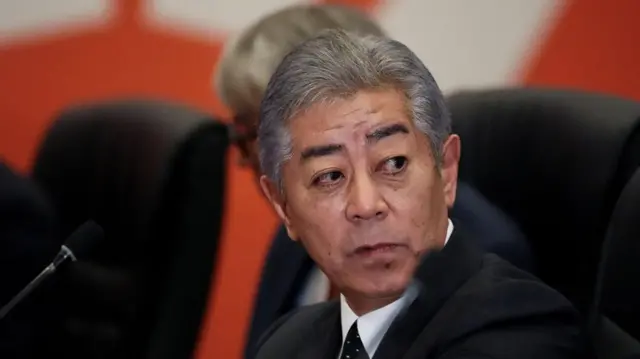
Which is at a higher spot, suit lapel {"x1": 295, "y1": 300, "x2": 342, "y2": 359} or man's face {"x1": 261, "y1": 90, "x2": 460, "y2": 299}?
man's face {"x1": 261, "y1": 90, "x2": 460, "y2": 299}

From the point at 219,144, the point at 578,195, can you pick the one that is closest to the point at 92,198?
the point at 219,144

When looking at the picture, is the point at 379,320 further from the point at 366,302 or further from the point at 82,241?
the point at 82,241

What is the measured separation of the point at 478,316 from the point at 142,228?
41.3 inches

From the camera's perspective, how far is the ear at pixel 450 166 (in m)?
1.14

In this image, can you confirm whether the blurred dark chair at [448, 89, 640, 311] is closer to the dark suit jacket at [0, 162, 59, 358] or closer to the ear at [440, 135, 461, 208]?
the ear at [440, 135, 461, 208]

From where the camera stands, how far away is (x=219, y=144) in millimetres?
1898

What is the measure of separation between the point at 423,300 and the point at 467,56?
59.0 inches

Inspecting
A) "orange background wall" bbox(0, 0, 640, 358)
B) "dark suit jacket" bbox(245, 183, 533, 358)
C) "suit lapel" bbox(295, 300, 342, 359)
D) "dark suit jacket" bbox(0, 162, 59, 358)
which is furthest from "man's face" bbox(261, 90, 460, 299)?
"orange background wall" bbox(0, 0, 640, 358)

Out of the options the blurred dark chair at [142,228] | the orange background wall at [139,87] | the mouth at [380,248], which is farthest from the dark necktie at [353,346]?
the orange background wall at [139,87]

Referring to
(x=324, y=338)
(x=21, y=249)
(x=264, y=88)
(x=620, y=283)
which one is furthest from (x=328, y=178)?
(x=21, y=249)

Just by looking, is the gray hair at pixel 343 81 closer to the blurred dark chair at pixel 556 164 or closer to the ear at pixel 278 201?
the ear at pixel 278 201

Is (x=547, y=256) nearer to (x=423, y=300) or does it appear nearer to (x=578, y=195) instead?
(x=578, y=195)

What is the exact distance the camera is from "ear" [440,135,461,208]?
3.75 ft

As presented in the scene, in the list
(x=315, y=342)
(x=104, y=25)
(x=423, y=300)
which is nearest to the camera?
(x=423, y=300)
